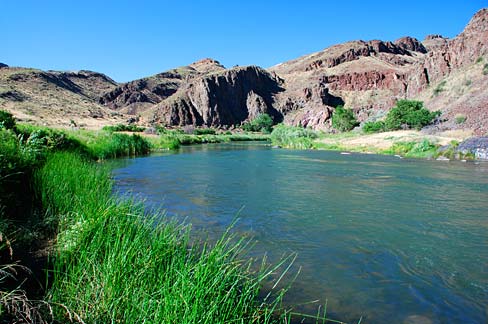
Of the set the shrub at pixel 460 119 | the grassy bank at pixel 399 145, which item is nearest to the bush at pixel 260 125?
the grassy bank at pixel 399 145

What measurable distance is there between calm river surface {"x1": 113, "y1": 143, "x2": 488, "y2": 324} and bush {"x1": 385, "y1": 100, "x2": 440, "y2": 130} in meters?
40.5

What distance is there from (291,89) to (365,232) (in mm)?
155245

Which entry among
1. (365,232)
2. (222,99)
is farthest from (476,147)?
(222,99)

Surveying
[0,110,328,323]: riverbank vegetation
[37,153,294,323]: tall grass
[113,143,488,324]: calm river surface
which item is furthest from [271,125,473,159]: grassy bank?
[37,153,294,323]: tall grass

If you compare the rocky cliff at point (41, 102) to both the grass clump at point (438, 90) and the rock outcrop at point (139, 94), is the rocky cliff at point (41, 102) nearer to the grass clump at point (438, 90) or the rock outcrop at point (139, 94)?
the rock outcrop at point (139, 94)

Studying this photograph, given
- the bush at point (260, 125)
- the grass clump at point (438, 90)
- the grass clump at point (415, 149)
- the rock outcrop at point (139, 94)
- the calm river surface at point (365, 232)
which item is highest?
the rock outcrop at point (139, 94)

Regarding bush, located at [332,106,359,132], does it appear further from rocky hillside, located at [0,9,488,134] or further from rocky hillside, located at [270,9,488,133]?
rocky hillside, located at [0,9,488,134]

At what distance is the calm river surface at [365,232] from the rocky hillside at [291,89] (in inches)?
1496

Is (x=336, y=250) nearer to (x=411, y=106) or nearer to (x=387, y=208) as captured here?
(x=387, y=208)

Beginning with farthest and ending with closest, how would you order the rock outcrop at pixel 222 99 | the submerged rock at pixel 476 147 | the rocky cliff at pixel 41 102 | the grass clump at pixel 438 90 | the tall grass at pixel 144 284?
the rock outcrop at pixel 222 99 < the grass clump at pixel 438 90 < the rocky cliff at pixel 41 102 < the submerged rock at pixel 476 147 < the tall grass at pixel 144 284

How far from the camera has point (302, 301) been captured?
470 cm

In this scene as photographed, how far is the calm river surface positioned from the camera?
4.83 meters

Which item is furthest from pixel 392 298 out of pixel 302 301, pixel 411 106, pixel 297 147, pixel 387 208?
pixel 411 106

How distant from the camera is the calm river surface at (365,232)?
4828 mm
